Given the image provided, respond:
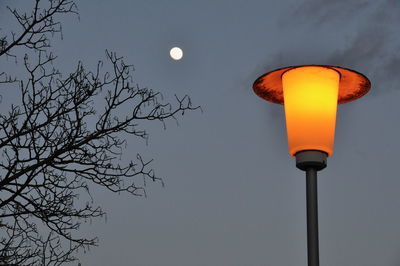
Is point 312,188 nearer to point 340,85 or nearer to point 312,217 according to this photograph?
point 312,217

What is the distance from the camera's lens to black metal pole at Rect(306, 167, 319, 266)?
3.98 meters

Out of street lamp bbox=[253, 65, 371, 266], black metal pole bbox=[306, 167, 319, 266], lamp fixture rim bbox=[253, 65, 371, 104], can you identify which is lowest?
black metal pole bbox=[306, 167, 319, 266]

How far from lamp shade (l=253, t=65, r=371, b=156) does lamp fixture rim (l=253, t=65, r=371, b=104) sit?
0.03 feet

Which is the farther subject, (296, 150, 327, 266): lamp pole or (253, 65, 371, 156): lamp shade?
(253, 65, 371, 156): lamp shade

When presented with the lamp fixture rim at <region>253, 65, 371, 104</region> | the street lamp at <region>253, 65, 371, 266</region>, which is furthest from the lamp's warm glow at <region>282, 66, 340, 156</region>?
the lamp fixture rim at <region>253, 65, 371, 104</region>

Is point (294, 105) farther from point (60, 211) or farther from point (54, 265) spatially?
point (54, 265)

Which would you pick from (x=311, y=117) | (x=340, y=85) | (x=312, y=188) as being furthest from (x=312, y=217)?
(x=340, y=85)

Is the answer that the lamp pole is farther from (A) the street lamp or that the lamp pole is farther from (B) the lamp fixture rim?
(B) the lamp fixture rim

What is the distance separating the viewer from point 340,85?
4.77 m

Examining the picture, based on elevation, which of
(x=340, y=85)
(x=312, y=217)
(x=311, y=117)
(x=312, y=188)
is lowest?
(x=312, y=217)

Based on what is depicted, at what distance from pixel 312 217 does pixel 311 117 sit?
26.2 inches

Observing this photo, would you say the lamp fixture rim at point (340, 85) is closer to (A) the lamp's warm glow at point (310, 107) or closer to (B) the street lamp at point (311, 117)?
(B) the street lamp at point (311, 117)

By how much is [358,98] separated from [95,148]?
9.21 ft

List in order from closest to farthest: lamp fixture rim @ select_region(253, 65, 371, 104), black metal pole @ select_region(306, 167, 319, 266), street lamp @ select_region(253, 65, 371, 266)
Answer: black metal pole @ select_region(306, 167, 319, 266) → street lamp @ select_region(253, 65, 371, 266) → lamp fixture rim @ select_region(253, 65, 371, 104)
